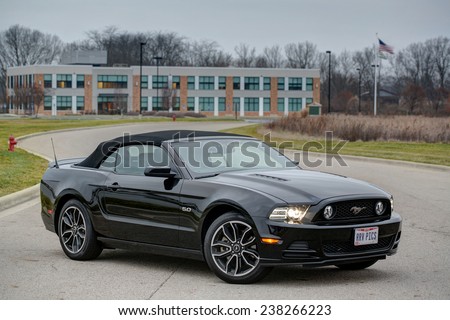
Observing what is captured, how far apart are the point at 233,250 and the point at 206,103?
126781 millimetres

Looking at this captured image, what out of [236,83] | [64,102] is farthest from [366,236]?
[236,83]

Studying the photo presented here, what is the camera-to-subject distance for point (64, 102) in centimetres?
12975

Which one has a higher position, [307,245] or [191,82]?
[191,82]

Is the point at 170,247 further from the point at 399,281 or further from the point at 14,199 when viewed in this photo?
the point at 14,199

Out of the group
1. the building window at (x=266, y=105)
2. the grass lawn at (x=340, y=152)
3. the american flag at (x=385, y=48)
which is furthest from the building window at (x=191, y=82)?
the grass lawn at (x=340, y=152)

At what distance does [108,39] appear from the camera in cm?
18225

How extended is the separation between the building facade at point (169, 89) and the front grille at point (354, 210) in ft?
387

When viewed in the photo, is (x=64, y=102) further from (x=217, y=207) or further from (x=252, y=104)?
(x=217, y=207)

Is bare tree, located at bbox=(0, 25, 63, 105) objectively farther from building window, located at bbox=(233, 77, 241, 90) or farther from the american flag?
the american flag

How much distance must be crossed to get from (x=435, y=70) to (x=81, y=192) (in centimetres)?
14424

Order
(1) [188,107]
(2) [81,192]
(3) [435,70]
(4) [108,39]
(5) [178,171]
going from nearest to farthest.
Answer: (5) [178,171] < (2) [81,192] < (1) [188,107] < (3) [435,70] < (4) [108,39]

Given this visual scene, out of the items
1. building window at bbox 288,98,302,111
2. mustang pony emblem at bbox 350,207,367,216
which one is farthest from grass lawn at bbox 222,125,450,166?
building window at bbox 288,98,302,111

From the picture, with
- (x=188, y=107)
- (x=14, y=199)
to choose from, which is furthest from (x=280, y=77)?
(x=14, y=199)

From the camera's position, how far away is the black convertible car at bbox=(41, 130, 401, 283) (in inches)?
302
